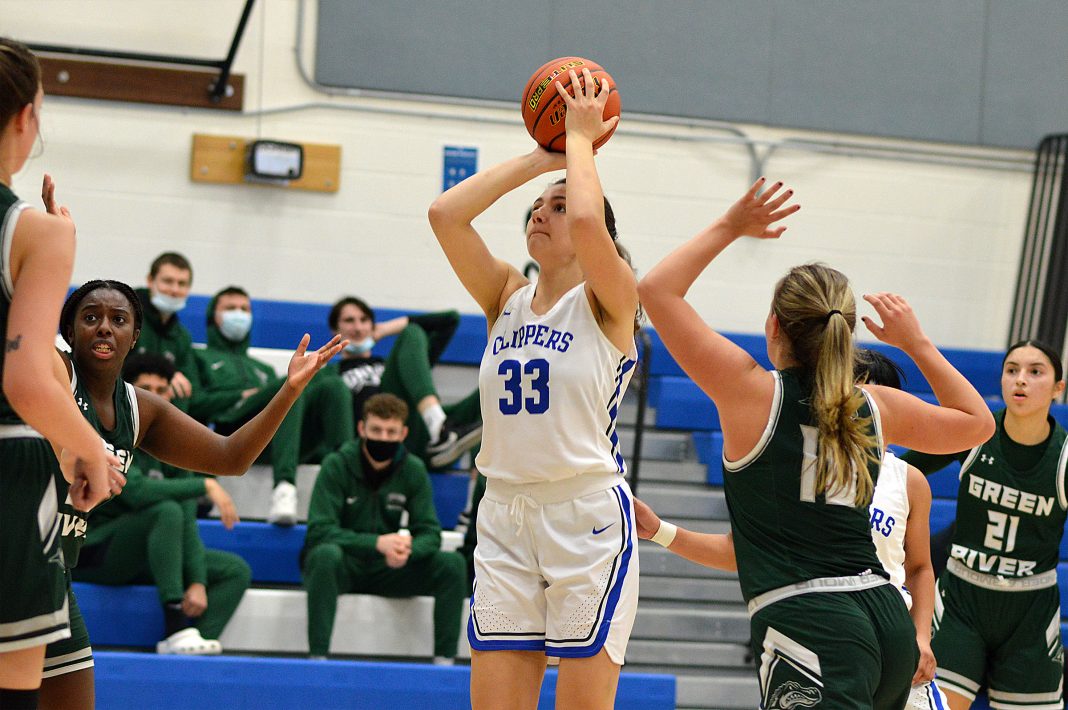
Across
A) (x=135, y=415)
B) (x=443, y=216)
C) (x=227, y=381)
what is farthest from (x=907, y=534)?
(x=227, y=381)

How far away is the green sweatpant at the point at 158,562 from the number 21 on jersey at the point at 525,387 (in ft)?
8.85

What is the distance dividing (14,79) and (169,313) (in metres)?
4.56

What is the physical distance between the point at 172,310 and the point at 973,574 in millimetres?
4238

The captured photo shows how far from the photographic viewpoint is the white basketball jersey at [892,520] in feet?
11.3

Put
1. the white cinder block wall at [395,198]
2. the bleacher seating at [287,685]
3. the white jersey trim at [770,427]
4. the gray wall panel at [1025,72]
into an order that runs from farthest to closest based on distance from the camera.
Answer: the gray wall panel at [1025,72] < the white cinder block wall at [395,198] < the bleacher seating at [287,685] < the white jersey trim at [770,427]

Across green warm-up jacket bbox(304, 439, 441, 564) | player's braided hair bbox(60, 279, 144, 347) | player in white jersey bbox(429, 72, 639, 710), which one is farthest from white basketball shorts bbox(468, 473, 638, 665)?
green warm-up jacket bbox(304, 439, 441, 564)

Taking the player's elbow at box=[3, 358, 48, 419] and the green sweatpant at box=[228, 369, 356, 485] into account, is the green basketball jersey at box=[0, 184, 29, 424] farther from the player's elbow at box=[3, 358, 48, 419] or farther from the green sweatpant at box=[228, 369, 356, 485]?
the green sweatpant at box=[228, 369, 356, 485]

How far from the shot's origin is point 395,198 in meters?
8.13

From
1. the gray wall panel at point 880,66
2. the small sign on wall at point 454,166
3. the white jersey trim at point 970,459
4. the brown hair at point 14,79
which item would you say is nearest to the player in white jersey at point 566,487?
the brown hair at point 14,79

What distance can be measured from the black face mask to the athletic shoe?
688mm

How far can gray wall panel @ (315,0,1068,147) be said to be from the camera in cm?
811

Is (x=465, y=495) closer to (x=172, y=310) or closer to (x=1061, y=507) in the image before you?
(x=172, y=310)

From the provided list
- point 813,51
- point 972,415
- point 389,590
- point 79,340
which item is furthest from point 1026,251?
point 79,340

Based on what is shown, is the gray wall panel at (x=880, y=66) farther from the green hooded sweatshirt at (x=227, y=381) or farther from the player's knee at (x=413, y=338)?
the green hooded sweatshirt at (x=227, y=381)
